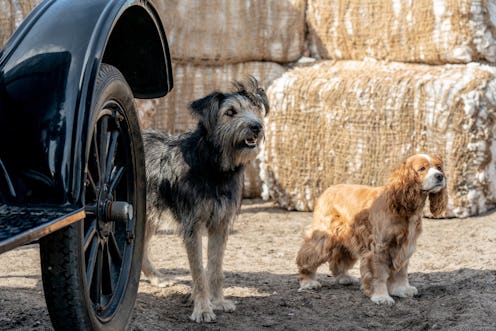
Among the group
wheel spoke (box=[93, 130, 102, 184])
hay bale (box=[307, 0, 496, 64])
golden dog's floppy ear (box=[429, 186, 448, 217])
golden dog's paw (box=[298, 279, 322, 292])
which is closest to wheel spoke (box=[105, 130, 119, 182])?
wheel spoke (box=[93, 130, 102, 184])

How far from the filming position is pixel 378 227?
19.2ft

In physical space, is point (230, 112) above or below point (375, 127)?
above

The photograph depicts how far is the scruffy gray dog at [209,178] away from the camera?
17.6 feet

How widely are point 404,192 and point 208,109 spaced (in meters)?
1.52

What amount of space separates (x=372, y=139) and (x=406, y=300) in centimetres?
289

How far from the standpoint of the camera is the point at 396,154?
822cm

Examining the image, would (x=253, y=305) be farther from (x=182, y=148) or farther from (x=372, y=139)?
(x=372, y=139)

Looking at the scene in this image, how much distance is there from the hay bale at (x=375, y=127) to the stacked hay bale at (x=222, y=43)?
1.28 feet

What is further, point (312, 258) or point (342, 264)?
point (342, 264)

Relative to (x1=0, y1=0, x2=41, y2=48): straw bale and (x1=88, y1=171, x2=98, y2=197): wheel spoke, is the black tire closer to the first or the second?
(x1=88, y1=171, x2=98, y2=197): wheel spoke

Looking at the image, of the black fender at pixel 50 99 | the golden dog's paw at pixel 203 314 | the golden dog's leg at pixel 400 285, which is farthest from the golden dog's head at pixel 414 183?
the black fender at pixel 50 99

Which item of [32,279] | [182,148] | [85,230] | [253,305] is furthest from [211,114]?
[85,230]

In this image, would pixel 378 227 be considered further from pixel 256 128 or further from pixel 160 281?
pixel 160 281

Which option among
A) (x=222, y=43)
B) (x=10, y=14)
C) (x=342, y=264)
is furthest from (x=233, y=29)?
(x=342, y=264)
